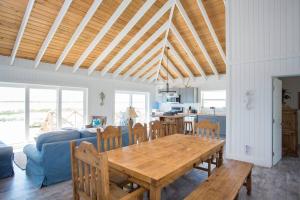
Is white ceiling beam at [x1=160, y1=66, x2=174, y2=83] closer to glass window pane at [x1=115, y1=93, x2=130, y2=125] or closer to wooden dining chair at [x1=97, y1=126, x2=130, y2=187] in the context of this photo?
glass window pane at [x1=115, y1=93, x2=130, y2=125]

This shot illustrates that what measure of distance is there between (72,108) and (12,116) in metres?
1.79

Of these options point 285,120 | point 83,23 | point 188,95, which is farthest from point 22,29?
point 285,120

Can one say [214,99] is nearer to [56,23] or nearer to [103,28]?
[103,28]

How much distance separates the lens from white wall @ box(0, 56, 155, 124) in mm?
5059

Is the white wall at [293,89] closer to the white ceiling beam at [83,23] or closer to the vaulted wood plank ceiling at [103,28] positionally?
the vaulted wood plank ceiling at [103,28]

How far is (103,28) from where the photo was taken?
187 inches

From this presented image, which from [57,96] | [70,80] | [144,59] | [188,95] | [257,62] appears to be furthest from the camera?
[188,95]

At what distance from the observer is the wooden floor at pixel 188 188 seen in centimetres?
258

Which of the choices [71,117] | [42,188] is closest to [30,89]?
[71,117]

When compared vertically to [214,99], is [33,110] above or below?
below

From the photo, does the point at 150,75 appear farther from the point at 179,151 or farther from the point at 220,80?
the point at 179,151

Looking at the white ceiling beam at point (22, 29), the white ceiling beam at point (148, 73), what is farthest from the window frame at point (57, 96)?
the white ceiling beam at point (148, 73)

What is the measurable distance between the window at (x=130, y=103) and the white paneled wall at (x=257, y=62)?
4.56 meters

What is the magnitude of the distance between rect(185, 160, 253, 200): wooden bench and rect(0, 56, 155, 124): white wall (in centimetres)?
569
